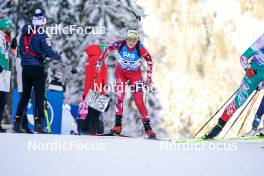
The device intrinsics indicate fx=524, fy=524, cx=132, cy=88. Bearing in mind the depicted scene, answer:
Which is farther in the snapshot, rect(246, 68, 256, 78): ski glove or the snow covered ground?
rect(246, 68, 256, 78): ski glove

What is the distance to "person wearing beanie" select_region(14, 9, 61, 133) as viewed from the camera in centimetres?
783

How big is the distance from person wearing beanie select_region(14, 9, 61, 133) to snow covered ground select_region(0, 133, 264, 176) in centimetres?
103

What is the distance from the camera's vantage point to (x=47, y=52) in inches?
310

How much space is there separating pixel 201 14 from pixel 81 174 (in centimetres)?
2295

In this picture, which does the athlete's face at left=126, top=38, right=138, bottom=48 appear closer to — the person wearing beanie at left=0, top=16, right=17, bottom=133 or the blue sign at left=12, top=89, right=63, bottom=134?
the person wearing beanie at left=0, top=16, right=17, bottom=133

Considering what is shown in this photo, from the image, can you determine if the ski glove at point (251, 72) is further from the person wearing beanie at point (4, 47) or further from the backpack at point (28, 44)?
the person wearing beanie at point (4, 47)

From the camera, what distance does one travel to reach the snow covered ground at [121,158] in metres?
4.93

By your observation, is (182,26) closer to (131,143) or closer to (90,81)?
(90,81)

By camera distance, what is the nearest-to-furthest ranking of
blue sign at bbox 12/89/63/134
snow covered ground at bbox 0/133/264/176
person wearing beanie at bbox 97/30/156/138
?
snow covered ground at bbox 0/133/264/176 → person wearing beanie at bbox 97/30/156/138 → blue sign at bbox 12/89/63/134

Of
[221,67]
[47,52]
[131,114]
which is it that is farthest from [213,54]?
[47,52]

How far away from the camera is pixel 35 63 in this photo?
786 centimetres

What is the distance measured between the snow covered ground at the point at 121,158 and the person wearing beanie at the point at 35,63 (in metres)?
1.03

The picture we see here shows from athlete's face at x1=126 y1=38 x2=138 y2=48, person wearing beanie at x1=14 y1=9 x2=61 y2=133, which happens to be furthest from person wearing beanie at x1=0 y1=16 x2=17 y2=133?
athlete's face at x1=126 y1=38 x2=138 y2=48

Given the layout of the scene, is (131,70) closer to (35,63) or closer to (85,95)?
(35,63)
